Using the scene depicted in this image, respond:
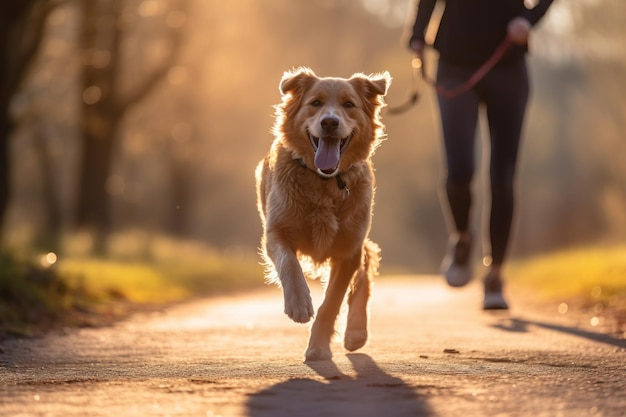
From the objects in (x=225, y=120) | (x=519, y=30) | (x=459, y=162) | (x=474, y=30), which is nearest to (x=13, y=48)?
(x=474, y=30)

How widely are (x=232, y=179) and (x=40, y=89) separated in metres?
18.8

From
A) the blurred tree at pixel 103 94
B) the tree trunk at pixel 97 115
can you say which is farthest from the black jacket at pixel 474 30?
the blurred tree at pixel 103 94

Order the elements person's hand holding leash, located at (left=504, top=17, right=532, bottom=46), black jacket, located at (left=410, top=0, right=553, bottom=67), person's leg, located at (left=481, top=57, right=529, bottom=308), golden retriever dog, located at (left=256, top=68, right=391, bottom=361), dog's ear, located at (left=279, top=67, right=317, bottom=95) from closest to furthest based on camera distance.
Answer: golden retriever dog, located at (left=256, top=68, right=391, bottom=361)
dog's ear, located at (left=279, top=67, right=317, bottom=95)
person's hand holding leash, located at (left=504, top=17, right=532, bottom=46)
person's leg, located at (left=481, top=57, right=529, bottom=308)
black jacket, located at (left=410, top=0, right=553, bottom=67)

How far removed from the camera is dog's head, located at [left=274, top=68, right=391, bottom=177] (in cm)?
607

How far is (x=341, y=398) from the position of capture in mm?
4012

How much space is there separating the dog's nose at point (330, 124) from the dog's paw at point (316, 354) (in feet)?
4.04

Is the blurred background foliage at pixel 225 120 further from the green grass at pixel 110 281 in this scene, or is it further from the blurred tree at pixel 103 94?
the green grass at pixel 110 281

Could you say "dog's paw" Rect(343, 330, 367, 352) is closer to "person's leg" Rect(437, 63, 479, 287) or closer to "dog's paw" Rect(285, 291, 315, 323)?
"dog's paw" Rect(285, 291, 315, 323)

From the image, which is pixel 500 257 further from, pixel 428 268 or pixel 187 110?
pixel 428 268

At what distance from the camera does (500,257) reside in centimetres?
830

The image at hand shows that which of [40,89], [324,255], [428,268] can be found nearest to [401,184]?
[428,268]

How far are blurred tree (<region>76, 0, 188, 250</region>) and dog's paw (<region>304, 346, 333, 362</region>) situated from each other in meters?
14.6

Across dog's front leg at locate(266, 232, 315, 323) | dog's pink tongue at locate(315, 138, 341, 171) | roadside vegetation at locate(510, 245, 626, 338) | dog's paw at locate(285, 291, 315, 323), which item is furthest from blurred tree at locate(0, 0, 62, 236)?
dog's paw at locate(285, 291, 315, 323)

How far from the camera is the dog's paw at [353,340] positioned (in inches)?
236
